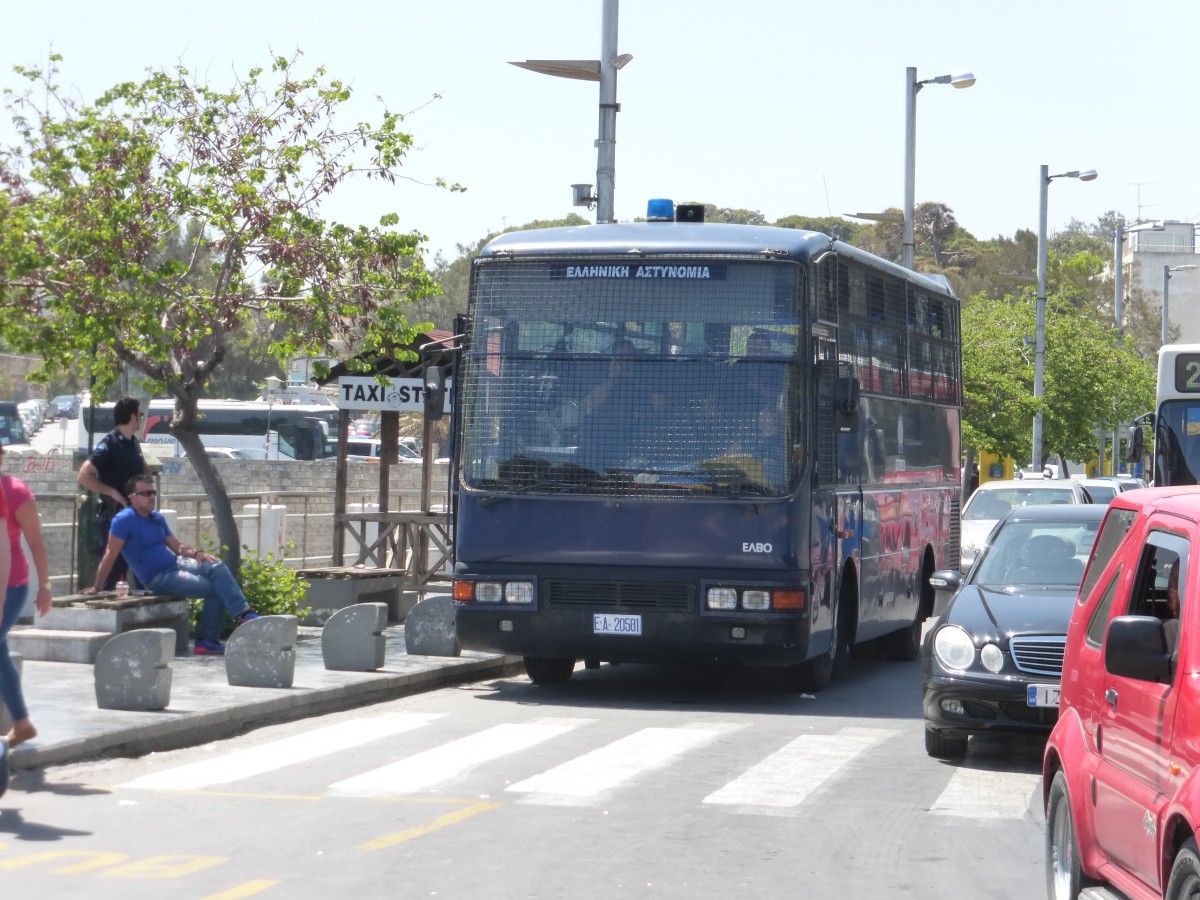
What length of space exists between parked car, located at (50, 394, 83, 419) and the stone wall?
4318 centimetres

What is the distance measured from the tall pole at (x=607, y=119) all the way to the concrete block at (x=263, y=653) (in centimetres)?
797

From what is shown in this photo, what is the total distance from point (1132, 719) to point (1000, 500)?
2174 cm

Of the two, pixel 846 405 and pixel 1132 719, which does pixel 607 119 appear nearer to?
pixel 846 405

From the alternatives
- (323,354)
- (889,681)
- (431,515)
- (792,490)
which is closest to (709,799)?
(792,490)

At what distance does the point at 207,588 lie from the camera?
15.3m

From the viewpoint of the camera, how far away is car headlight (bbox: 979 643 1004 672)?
10719 millimetres

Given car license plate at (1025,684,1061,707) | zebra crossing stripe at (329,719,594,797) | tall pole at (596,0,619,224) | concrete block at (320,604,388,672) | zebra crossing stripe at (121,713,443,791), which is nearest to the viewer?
zebra crossing stripe at (329,719,594,797)

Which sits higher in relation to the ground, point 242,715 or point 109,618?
point 109,618

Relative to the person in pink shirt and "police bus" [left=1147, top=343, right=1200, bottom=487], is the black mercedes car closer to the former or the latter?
the person in pink shirt

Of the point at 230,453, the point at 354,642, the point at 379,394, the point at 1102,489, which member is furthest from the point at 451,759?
the point at 230,453

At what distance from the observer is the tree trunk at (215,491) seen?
1733cm

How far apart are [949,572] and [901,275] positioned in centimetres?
587

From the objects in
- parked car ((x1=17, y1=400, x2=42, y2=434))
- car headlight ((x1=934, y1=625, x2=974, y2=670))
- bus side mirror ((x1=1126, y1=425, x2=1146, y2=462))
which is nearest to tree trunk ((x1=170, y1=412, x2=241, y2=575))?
car headlight ((x1=934, y1=625, x2=974, y2=670))

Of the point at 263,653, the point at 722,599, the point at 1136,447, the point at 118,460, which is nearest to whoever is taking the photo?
the point at 263,653
